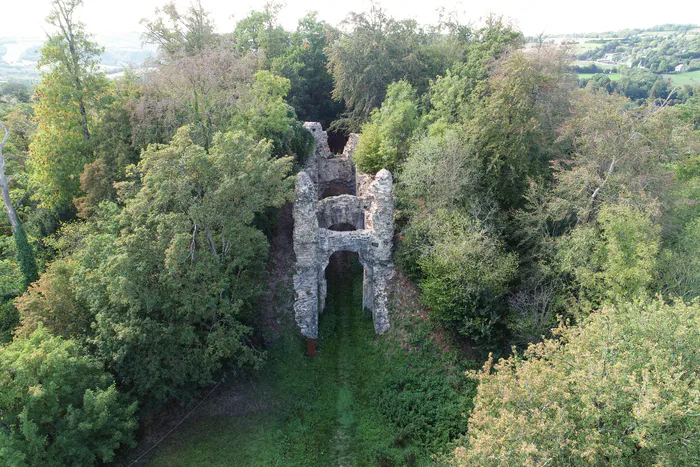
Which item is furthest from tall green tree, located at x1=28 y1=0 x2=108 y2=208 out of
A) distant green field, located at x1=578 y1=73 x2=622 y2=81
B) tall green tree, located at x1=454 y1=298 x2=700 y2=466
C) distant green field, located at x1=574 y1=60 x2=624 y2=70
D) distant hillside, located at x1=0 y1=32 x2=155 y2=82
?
distant hillside, located at x1=0 y1=32 x2=155 y2=82

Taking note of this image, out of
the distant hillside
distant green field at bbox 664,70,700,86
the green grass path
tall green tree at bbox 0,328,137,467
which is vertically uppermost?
the distant hillside

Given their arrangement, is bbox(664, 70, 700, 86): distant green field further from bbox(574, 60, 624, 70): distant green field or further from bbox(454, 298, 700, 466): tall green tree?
bbox(454, 298, 700, 466): tall green tree

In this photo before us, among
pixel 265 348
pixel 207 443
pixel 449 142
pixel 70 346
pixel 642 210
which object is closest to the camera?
pixel 70 346

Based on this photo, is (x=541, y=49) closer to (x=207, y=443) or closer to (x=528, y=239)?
(x=528, y=239)

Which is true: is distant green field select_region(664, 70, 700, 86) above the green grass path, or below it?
above

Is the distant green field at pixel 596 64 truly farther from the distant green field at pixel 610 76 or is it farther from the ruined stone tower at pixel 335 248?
the ruined stone tower at pixel 335 248

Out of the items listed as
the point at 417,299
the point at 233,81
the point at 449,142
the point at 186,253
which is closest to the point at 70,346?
the point at 186,253
